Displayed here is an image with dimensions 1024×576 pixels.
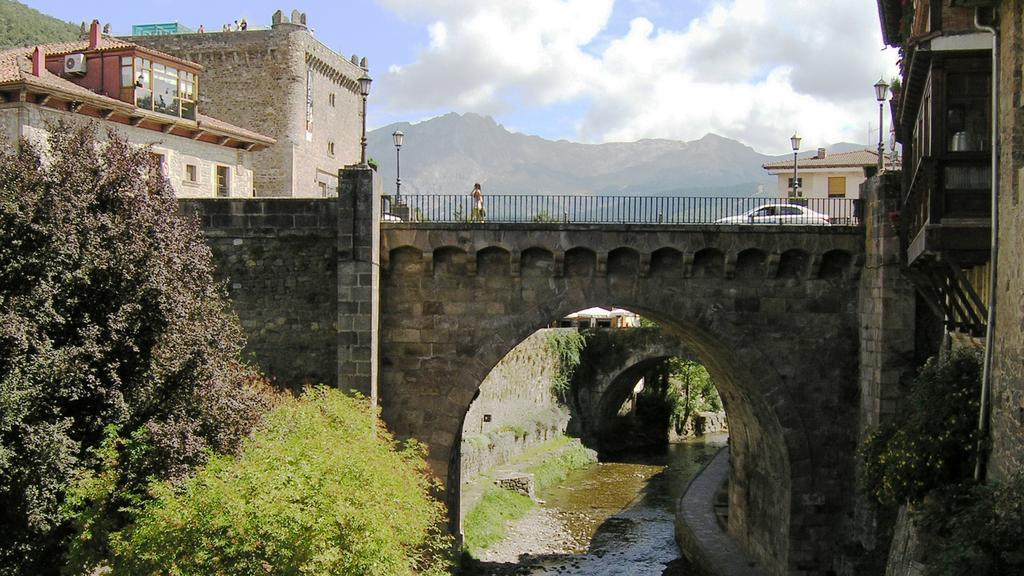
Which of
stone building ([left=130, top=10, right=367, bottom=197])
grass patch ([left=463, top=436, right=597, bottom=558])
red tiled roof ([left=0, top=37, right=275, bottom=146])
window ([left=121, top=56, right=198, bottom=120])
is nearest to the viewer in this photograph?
grass patch ([left=463, top=436, right=597, bottom=558])

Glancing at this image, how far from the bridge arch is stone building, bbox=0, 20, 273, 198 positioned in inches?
461

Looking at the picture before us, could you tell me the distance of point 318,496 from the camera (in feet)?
36.7

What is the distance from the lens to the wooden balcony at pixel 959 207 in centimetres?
1302

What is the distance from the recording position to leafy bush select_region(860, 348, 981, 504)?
1302cm

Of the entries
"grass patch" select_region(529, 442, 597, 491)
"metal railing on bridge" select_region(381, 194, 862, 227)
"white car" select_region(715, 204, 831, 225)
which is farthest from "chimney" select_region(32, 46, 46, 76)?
"grass patch" select_region(529, 442, 597, 491)

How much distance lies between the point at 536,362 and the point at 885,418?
21.6 metres

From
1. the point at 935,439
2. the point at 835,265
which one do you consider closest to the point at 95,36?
the point at 835,265

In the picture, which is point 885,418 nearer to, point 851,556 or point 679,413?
point 851,556

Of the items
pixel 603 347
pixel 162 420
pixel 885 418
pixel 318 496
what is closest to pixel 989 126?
pixel 885 418

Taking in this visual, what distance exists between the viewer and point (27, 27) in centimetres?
7400

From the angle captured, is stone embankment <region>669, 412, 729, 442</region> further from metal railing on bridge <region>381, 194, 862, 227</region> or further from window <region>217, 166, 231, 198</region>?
metal railing on bridge <region>381, 194, 862, 227</region>

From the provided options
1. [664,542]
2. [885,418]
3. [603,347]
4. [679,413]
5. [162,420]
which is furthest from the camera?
[679,413]

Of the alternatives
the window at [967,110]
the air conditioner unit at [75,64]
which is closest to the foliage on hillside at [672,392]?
the air conditioner unit at [75,64]

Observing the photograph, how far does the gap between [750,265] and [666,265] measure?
1.66 metres
